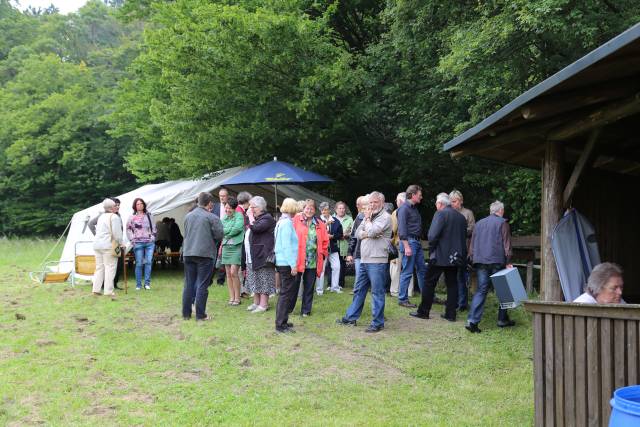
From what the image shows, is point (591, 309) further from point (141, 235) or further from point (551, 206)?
point (141, 235)

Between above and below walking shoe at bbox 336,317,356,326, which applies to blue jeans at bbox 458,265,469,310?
above

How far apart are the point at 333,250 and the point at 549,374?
752 cm

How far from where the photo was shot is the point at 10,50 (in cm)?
4481

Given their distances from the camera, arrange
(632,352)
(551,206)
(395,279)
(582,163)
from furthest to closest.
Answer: (395,279) → (551,206) → (582,163) → (632,352)

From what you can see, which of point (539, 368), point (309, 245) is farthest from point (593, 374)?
point (309, 245)

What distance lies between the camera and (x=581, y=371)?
425 centimetres

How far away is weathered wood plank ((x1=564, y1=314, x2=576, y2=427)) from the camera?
430 centimetres

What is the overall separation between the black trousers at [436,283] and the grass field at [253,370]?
0.24 m

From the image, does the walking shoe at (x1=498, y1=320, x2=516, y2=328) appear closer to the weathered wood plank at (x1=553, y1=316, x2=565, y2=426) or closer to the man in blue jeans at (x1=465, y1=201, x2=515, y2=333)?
the man in blue jeans at (x1=465, y1=201, x2=515, y2=333)

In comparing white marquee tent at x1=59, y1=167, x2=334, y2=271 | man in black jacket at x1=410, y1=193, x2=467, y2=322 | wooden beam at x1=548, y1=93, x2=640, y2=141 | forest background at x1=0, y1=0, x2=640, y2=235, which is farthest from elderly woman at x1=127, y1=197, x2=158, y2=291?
wooden beam at x1=548, y1=93, x2=640, y2=141

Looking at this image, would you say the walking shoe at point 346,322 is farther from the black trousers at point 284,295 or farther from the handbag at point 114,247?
the handbag at point 114,247

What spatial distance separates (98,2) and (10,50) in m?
20.9

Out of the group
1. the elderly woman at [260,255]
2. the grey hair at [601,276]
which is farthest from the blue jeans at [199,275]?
the grey hair at [601,276]

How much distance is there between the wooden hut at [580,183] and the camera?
13.3ft
